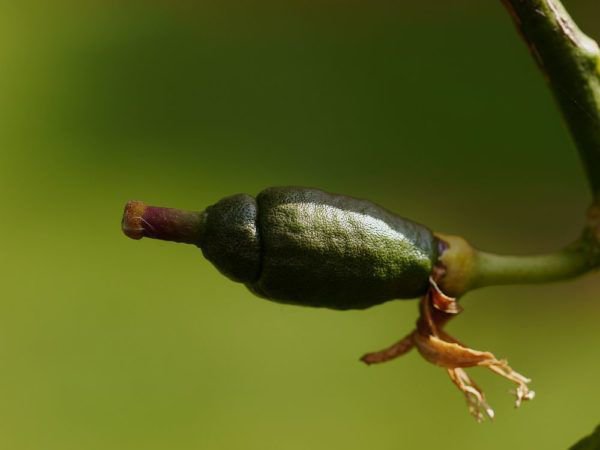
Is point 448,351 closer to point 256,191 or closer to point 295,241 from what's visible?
point 295,241

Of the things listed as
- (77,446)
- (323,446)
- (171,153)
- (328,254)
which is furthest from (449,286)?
(171,153)

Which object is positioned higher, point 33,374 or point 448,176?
point 448,176

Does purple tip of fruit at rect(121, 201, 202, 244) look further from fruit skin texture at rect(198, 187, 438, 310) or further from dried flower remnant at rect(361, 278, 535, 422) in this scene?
dried flower remnant at rect(361, 278, 535, 422)

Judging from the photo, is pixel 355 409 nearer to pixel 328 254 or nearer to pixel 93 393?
pixel 93 393

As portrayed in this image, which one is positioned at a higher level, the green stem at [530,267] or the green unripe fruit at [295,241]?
the green unripe fruit at [295,241]

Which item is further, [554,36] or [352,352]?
[352,352]

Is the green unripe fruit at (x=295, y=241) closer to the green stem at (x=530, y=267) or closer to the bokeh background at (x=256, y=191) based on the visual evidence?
the green stem at (x=530, y=267)

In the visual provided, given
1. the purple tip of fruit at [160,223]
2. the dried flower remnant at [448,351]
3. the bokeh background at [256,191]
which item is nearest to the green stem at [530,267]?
the dried flower remnant at [448,351]
